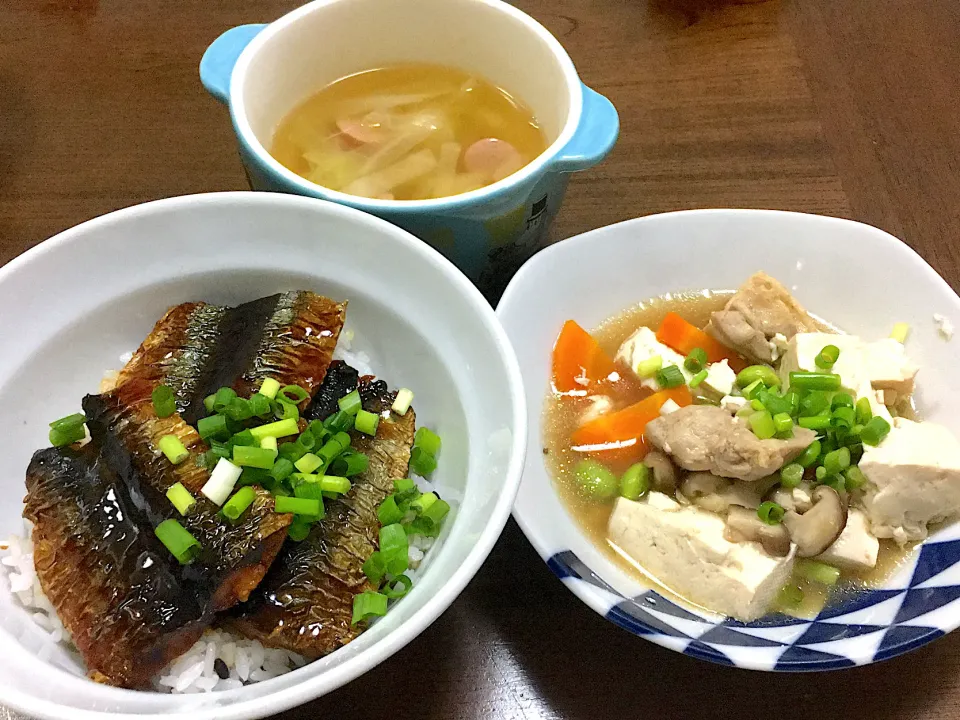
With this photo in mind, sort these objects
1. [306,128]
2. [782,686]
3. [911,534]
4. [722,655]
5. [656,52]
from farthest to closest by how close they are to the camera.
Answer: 1. [656,52]
2. [306,128]
3. [911,534]
4. [782,686]
5. [722,655]

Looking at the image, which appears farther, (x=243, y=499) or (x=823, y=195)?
(x=823, y=195)

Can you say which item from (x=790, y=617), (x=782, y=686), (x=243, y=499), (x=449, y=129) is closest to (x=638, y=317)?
(x=449, y=129)

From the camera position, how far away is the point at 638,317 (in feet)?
6.34

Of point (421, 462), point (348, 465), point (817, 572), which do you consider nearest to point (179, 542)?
point (348, 465)

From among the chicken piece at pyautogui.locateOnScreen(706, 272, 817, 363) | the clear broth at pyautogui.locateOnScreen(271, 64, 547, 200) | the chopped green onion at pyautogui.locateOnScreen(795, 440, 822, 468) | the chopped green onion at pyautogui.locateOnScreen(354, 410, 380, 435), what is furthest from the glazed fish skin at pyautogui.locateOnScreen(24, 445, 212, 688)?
the chicken piece at pyautogui.locateOnScreen(706, 272, 817, 363)

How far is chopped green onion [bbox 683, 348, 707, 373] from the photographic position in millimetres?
1761

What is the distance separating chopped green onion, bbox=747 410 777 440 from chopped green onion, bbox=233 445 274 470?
1018 mm

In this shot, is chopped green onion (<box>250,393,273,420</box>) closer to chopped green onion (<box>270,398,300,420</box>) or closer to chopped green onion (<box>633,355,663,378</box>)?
chopped green onion (<box>270,398,300,420</box>)

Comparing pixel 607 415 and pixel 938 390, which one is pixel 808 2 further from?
pixel 607 415

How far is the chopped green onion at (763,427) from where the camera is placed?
153cm

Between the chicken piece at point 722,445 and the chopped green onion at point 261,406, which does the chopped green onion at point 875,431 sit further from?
the chopped green onion at point 261,406

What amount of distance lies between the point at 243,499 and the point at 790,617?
1.09 metres

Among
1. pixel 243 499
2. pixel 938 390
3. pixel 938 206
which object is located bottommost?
pixel 938 390

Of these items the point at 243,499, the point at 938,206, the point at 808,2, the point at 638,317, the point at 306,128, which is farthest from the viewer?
the point at 808,2
